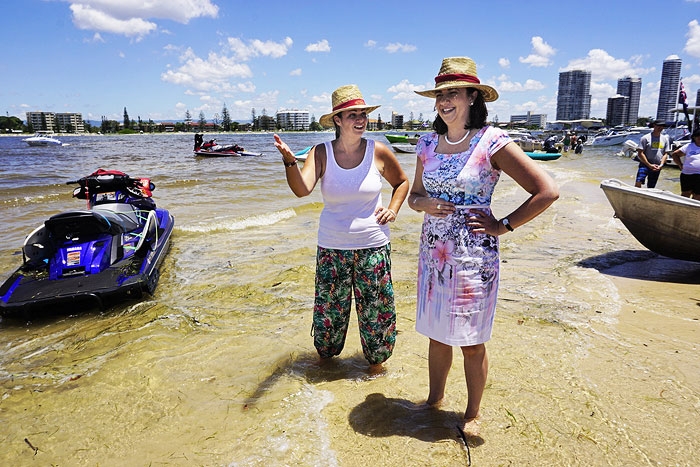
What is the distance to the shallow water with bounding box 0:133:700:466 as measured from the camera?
2512 mm

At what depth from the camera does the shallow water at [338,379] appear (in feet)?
8.24

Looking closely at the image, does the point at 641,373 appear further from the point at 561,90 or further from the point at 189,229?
the point at 561,90

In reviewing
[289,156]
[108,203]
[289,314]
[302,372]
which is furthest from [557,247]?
[108,203]

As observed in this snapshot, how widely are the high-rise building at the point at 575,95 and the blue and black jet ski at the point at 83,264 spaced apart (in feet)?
518

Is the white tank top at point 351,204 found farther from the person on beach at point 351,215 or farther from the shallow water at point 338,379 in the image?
the shallow water at point 338,379

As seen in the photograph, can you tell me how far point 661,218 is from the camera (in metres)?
5.43

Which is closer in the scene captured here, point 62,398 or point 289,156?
point 289,156

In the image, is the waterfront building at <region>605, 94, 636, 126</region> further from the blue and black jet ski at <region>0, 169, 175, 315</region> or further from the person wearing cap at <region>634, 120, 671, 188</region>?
the blue and black jet ski at <region>0, 169, 175, 315</region>

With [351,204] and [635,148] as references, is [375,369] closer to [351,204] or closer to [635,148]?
[351,204]

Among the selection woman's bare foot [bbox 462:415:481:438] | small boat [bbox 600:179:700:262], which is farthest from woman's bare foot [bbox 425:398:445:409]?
small boat [bbox 600:179:700:262]

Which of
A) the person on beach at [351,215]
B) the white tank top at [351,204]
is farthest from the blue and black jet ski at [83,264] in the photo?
the white tank top at [351,204]

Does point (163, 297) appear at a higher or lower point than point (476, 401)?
lower

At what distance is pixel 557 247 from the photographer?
689 cm

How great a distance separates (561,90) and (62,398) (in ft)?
554
